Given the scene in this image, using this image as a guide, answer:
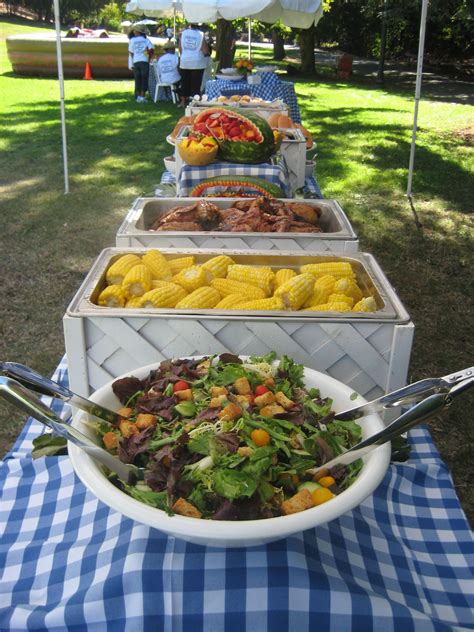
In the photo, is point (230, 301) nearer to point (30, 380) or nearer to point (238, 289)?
point (238, 289)

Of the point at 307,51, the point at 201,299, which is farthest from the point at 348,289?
the point at 307,51

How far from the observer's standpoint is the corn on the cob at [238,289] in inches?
68.7

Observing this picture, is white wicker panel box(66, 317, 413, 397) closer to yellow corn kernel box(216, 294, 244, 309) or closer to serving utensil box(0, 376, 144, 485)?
yellow corn kernel box(216, 294, 244, 309)

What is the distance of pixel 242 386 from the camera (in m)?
1.25

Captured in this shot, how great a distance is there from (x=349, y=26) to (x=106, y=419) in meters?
27.2

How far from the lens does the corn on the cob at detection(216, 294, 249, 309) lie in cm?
168

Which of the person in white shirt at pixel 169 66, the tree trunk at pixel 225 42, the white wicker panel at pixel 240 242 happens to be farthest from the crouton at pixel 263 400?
the tree trunk at pixel 225 42

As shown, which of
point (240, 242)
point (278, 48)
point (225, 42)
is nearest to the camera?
point (240, 242)

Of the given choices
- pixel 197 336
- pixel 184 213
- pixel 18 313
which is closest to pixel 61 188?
pixel 18 313

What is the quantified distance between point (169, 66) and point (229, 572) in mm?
12269

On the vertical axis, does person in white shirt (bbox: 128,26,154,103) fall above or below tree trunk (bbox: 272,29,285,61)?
below

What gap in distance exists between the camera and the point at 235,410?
113 cm

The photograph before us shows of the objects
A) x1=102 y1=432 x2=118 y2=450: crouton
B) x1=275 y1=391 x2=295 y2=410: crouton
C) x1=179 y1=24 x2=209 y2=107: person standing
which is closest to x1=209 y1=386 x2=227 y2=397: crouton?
x1=275 y1=391 x2=295 y2=410: crouton

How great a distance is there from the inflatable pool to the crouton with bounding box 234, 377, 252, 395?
16928mm
